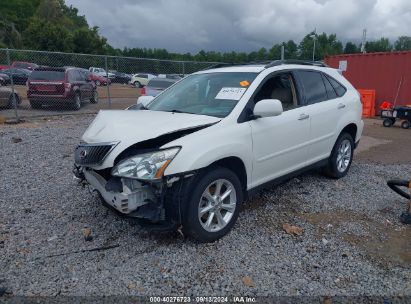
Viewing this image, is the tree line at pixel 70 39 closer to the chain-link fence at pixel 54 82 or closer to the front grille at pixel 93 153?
the chain-link fence at pixel 54 82

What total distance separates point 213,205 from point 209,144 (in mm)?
616

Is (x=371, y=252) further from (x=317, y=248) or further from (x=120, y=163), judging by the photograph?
(x=120, y=163)

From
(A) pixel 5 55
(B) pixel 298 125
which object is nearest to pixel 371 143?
(B) pixel 298 125

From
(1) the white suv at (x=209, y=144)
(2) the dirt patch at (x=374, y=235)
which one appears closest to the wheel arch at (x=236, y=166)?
(1) the white suv at (x=209, y=144)

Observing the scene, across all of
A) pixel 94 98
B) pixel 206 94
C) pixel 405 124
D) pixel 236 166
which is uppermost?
pixel 206 94

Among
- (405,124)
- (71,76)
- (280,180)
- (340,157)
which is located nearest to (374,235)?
(280,180)

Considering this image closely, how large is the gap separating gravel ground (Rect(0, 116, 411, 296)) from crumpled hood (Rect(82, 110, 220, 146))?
103 cm

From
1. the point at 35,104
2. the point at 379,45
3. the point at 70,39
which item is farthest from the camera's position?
the point at 379,45

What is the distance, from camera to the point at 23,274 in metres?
3.03

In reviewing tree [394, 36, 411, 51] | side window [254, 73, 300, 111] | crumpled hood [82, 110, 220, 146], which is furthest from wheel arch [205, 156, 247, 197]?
tree [394, 36, 411, 51]

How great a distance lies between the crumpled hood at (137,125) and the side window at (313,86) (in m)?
1.76

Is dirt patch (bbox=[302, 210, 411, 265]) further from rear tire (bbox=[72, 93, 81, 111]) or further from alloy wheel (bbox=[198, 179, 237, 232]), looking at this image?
rear tire (bbox=[72, 93, 81, 111])

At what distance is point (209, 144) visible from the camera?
11.0 feet

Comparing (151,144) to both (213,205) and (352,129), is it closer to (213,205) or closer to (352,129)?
(213,205)
